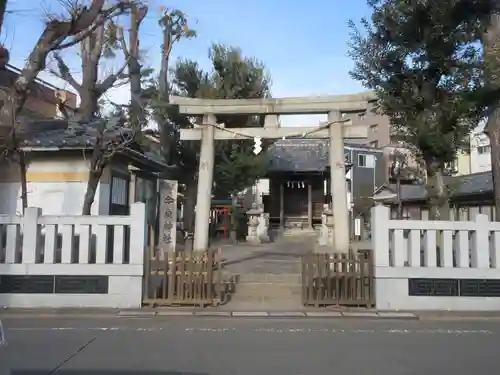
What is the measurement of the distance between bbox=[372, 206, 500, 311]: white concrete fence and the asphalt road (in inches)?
43.3

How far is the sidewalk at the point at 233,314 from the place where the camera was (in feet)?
35.6

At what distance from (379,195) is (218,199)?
12.4 metres

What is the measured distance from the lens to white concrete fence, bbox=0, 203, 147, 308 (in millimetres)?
11484

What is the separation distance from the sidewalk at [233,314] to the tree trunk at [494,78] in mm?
3319

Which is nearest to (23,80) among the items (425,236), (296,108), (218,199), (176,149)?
(296,108)

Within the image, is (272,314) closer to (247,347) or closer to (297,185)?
(247,347)

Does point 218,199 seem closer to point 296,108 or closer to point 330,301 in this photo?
point 296,108

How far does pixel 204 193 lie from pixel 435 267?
613 centimetres

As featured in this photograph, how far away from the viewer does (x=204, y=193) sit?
14.7 meters

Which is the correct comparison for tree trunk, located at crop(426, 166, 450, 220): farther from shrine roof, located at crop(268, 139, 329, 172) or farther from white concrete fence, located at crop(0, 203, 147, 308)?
shrine roof, located at crop(268, 139, 329, 172)

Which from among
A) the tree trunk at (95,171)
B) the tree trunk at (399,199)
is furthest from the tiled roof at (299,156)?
the tree trunk at (95,171)

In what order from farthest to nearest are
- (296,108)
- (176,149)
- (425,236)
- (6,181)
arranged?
(176,149), (6,181), (296,108), (425,236)

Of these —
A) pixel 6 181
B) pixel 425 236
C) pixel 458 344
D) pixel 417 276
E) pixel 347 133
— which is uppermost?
pixel 347 133

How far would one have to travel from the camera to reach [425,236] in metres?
12.0
